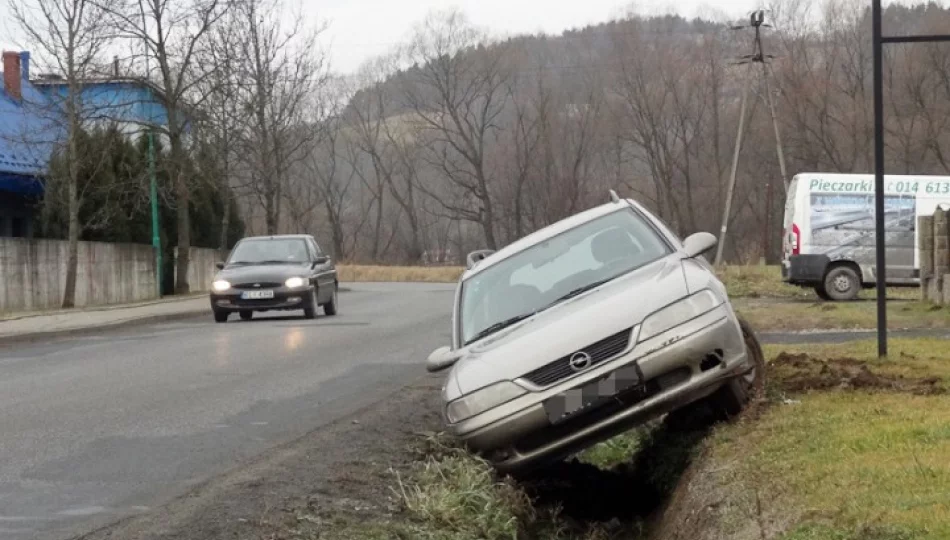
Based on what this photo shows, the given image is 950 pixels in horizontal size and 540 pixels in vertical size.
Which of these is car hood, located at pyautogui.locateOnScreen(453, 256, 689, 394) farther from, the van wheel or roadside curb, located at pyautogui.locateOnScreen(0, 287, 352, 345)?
the van wheel

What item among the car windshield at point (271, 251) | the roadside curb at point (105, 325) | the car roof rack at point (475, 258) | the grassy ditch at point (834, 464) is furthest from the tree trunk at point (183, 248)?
the grassy ditch at point (834, 464)

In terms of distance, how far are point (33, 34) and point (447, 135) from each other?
51.0m

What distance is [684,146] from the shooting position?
74.8 meters

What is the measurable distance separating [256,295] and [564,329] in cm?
1702

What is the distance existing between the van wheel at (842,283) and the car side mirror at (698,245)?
677 inches

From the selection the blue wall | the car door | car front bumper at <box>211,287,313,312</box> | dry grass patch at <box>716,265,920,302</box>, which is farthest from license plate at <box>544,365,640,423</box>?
the blue wall

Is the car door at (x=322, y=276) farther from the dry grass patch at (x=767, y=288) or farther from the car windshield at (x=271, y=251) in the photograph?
the dry grass patch at (x=767, y=288)

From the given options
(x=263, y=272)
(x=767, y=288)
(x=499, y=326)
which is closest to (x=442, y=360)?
(x=499, y=326)

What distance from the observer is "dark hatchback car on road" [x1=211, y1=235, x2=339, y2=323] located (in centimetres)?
2434

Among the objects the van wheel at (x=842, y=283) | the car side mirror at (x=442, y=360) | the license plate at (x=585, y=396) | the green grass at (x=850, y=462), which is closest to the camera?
the green grass at (x=850, y=462)

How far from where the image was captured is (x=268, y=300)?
24297 mm

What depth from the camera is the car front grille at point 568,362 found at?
303 inches

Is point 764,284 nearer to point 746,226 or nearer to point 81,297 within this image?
point 81,297

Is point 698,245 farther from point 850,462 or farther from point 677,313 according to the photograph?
point 850,462
